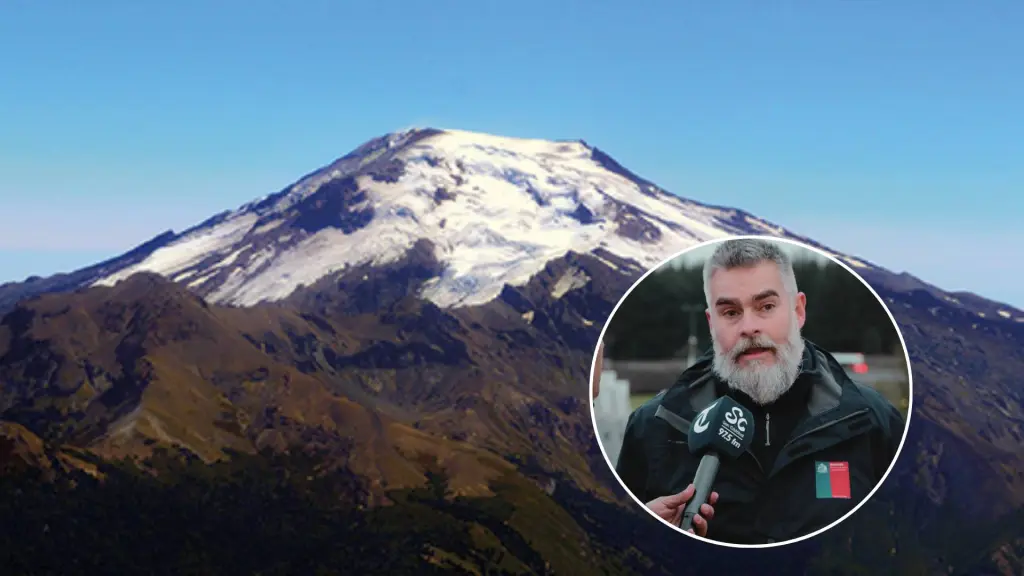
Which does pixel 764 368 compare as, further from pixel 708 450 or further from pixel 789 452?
pixel 708 450

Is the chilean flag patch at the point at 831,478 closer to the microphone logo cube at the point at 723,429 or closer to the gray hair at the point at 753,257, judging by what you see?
the microphone logo cube at the point at 723,429

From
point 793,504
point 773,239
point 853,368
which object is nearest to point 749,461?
point 793,504

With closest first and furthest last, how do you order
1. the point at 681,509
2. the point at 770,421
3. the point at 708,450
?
the point at 708,450 < the point at 681,509 < the point at 770,421

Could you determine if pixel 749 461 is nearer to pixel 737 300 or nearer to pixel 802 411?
pixel 802 411

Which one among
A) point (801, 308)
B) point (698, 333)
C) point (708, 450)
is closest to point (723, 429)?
point (708, 450)

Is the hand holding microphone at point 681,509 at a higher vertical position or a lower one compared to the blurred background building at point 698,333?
lower

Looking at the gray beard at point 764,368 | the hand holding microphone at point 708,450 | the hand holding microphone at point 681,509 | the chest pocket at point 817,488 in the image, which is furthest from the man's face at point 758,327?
the hand holding microphone at point 681,509

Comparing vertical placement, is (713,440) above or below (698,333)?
below

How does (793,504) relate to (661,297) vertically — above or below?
below
